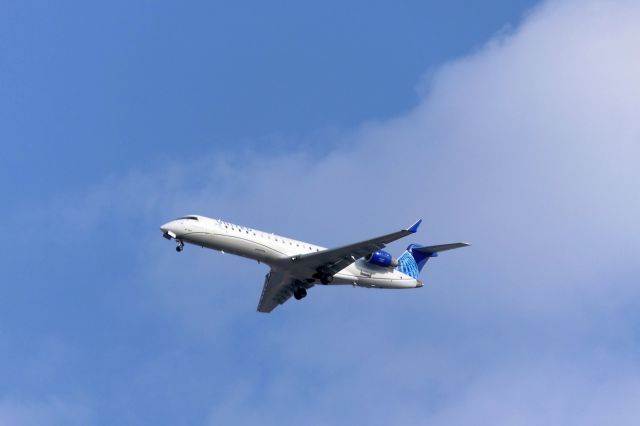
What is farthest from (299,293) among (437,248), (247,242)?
(437,248)

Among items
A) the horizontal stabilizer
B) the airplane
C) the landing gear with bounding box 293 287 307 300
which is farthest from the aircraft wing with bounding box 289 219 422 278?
the horizontal stabilizer

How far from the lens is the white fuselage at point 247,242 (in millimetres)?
48375

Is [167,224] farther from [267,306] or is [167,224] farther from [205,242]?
[267,306]

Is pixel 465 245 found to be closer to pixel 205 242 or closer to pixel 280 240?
pixel 280 240

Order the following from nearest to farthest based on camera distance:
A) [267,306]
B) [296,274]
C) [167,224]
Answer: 1. [167,224]
2. [296,274]
3. [267,306]

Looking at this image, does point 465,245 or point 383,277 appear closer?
point 465,245

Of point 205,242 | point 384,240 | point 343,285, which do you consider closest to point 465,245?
point 384,240

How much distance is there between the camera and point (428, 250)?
5416 cm

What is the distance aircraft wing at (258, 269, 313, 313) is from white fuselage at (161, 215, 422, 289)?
1.93 metres

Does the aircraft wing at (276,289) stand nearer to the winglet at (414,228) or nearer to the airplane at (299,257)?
the airplane at (299,257)

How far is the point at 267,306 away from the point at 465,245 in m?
11.6

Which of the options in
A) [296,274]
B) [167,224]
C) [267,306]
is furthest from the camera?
[267,306]

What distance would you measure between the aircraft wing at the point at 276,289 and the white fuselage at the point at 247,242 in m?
1.93

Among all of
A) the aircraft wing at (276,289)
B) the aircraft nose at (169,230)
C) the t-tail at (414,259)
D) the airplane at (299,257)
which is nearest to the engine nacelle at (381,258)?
the airplane at (299,257)
